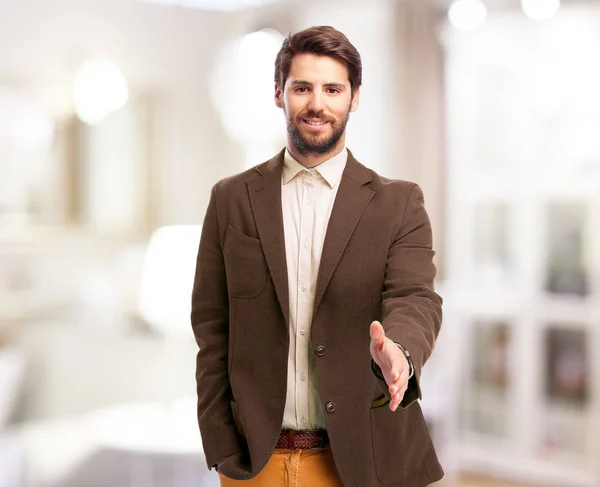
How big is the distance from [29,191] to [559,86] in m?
2.58

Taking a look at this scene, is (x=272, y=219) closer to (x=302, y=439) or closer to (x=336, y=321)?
(x=336, y=321)

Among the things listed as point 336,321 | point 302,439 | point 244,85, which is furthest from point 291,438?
point 244,85

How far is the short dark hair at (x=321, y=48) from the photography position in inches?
53.7

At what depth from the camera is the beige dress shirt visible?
1404mm

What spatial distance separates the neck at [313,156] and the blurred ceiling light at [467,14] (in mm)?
3138

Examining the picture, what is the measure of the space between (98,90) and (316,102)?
238 centimetres

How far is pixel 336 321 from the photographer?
4.53 feet

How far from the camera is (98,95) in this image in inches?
139

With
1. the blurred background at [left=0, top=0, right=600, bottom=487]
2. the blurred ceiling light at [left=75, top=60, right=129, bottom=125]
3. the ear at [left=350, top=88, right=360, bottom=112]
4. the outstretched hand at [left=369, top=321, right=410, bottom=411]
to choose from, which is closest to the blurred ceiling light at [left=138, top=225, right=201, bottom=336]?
the blurred background at [left=0, top=0, right=600, bottom=487]

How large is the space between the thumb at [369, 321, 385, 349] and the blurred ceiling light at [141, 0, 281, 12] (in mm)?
2876

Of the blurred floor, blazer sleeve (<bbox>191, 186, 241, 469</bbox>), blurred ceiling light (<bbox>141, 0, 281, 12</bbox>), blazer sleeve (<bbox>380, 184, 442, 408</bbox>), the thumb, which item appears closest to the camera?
the thumb

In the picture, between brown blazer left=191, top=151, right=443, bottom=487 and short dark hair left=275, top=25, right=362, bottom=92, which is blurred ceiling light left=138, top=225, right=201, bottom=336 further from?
Result: short dark hair left=275, top=25, right=362, bottom=92

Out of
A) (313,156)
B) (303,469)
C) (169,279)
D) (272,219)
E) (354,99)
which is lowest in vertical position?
(303,469)

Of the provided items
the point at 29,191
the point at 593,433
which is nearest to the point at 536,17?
the point at 593,433
